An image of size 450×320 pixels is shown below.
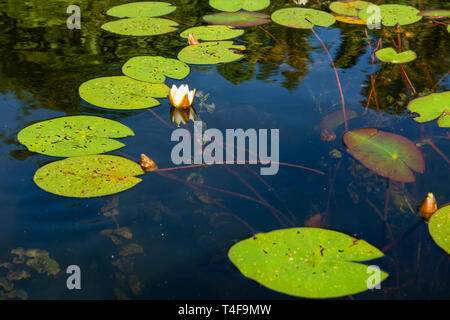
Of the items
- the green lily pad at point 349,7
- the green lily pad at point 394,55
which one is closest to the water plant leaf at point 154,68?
the green lily pad at point 394,55

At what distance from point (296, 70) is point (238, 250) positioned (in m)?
2.14

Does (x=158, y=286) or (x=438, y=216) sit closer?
(x=158, y=286)

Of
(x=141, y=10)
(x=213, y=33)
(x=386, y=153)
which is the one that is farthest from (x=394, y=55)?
(x=141, y=10)

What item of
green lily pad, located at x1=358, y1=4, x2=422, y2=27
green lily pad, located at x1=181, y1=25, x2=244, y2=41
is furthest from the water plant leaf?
green lily pad, located at x1=358, y1=4, x2=422, y2=27

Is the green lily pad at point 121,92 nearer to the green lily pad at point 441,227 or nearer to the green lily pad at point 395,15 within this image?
the green lily pad at point 441,227

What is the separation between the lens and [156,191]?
7.09 feet

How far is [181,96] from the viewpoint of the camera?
2828 millimetres

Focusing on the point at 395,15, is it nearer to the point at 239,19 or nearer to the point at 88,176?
the point at 239,19

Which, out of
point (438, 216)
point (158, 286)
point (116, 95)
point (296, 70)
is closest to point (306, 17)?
point (296, 70)

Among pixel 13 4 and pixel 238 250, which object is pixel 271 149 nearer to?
pixel 238 250

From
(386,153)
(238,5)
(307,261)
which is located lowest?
(307,261)

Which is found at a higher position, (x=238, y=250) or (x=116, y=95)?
(x=116, y=95)

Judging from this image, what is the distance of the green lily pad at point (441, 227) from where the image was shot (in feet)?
5.90

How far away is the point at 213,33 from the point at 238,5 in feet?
3.04
